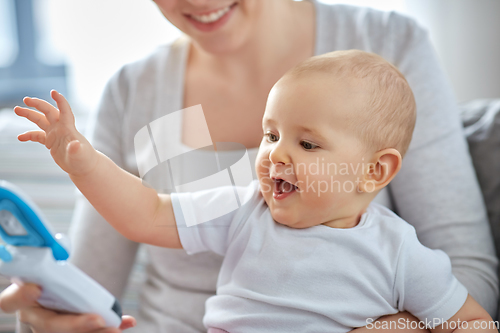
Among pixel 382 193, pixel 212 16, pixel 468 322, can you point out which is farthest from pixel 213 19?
pixel 468 322

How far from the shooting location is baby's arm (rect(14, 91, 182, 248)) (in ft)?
1.47

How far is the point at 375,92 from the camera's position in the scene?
1.76 ft

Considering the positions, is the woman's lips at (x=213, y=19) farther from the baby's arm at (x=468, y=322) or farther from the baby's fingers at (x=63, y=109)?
the baby's arm at (x=468, y=322)

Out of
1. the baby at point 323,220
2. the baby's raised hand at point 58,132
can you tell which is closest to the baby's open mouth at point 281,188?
the baby at point 323,220

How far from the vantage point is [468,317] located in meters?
0.57

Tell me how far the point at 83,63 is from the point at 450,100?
1.70 meters

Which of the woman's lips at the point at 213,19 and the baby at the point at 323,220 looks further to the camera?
the woman's lips at the point at 213,19

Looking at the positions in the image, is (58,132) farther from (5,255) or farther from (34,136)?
(5,255)

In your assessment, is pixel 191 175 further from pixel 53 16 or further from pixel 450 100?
pixel 53 16

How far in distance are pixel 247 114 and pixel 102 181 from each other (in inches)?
11.6

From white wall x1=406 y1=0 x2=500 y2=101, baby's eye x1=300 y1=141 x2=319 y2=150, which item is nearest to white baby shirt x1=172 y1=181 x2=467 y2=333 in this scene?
baby's eye x1=300 y1=141 x2=319 y2=150

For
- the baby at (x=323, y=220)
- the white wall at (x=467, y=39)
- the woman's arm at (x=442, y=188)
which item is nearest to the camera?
the baby at (x=323, y=220)

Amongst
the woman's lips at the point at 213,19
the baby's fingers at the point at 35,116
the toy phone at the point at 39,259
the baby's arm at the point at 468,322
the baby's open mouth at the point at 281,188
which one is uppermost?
the woman's lips at the point at 213,19

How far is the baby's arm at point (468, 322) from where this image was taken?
55 centimetres
